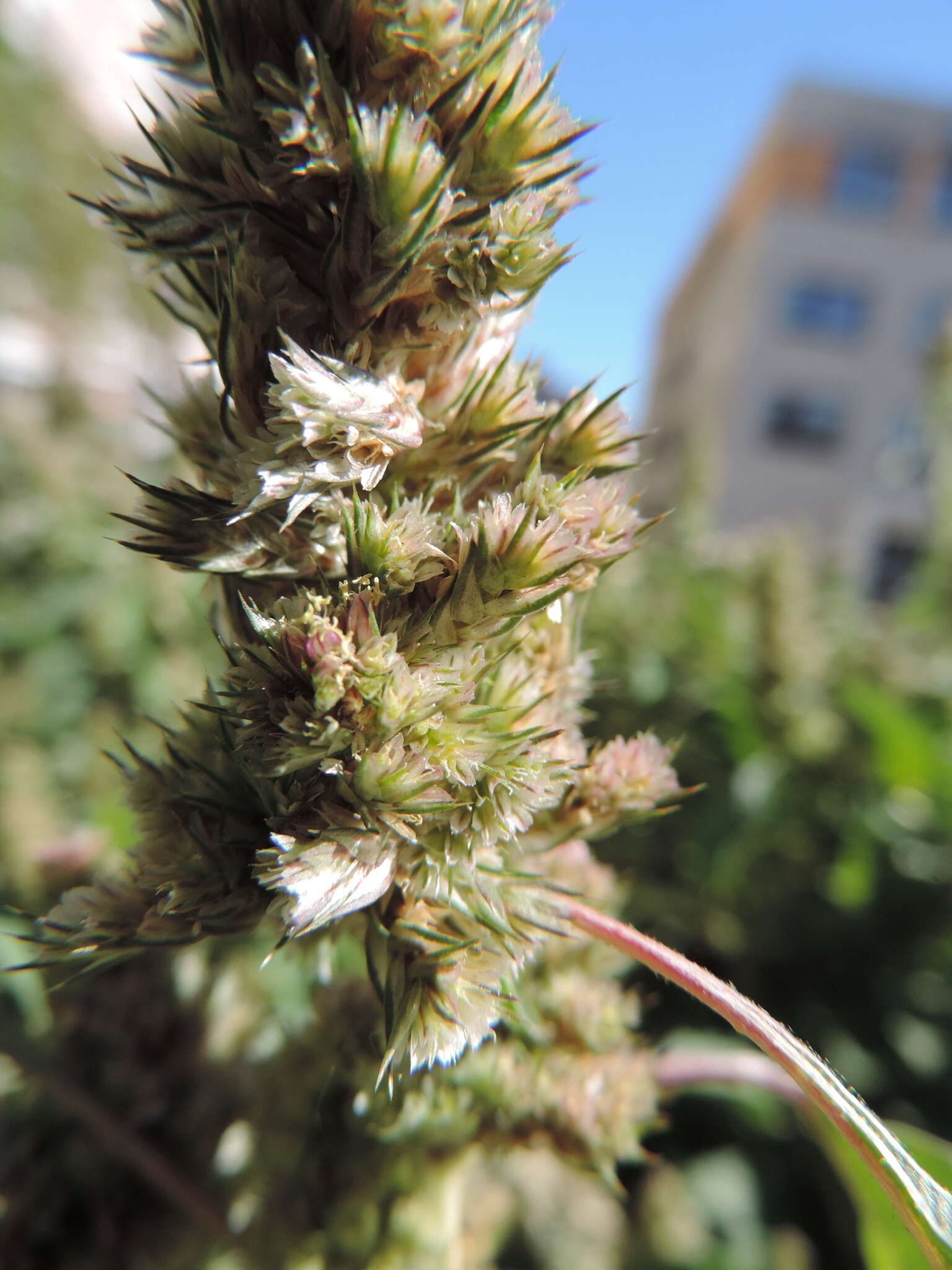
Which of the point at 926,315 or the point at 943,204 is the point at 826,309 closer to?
the point at 926,315

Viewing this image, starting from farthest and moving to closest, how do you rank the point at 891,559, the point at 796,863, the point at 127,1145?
the point at 891,559 → the point at 796,863 → the point at 127,1145

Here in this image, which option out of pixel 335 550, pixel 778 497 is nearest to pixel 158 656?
pixel 335 550

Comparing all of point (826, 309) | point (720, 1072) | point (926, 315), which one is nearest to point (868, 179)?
point (826, 309)

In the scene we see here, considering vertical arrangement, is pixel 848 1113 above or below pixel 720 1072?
above

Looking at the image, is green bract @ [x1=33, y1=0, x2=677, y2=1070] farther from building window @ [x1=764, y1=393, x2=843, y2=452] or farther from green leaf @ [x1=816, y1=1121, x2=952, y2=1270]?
building window @ [x1=764, y1=393, x2=843, y2=452]

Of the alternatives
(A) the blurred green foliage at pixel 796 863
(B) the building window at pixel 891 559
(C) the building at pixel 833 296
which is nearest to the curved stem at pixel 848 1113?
(A) the blurred green foliage at pixel 796 863

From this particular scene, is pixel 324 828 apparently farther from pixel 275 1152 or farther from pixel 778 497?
pixel 778 497
